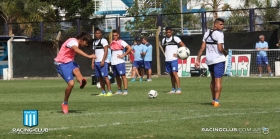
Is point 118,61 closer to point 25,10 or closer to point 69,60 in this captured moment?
point 69,60

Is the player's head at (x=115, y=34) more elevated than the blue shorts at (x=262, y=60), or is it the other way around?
the player's head at (x=115, y=34)

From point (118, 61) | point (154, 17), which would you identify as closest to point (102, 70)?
point (118, 61)

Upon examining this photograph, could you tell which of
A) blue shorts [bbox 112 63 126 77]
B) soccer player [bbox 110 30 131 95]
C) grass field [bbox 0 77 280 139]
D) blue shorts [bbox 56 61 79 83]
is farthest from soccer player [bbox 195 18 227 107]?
blue shorts [bbox 112 63 126 77]

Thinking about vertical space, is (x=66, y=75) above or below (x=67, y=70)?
below

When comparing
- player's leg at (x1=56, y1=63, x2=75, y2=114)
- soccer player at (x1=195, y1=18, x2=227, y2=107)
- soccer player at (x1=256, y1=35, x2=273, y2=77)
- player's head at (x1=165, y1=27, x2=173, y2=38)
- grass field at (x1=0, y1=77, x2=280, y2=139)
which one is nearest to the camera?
grass field at (x1=0, y1=77, x2=280, y2=139)

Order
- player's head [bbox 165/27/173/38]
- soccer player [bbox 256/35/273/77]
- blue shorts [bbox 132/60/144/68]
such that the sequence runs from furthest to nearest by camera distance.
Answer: blue shorts [bbox 132/60/144/68]
soccer player [bbox 256/35/273/77]
player's head [bbox 165/27/173/38]

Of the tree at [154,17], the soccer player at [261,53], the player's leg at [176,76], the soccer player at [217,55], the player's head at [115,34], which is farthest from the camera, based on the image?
the tree at [154,17]

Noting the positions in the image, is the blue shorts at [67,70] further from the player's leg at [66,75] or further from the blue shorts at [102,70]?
the blue shorts at [102,70]

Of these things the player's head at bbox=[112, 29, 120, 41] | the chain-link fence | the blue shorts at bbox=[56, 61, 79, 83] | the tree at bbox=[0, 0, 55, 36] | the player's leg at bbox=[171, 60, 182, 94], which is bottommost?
the player's leg at bbox=[171, 60, 182, 94]

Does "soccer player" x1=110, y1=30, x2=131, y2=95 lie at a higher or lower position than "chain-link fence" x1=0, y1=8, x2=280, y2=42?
lower

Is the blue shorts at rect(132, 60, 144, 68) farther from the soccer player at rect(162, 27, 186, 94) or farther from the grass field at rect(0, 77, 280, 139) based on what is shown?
the grass field at rect(0, 77, 280, 139)

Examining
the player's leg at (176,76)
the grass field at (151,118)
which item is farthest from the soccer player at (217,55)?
the player's leg at (176,76)

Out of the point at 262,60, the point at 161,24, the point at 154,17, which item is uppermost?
the point at 154,17

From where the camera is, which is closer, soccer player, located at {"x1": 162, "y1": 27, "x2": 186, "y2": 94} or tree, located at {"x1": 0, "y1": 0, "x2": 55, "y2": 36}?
soccer player, located at {"x1": 162, "y1": 27, "x2": 186, "y2": 94}
